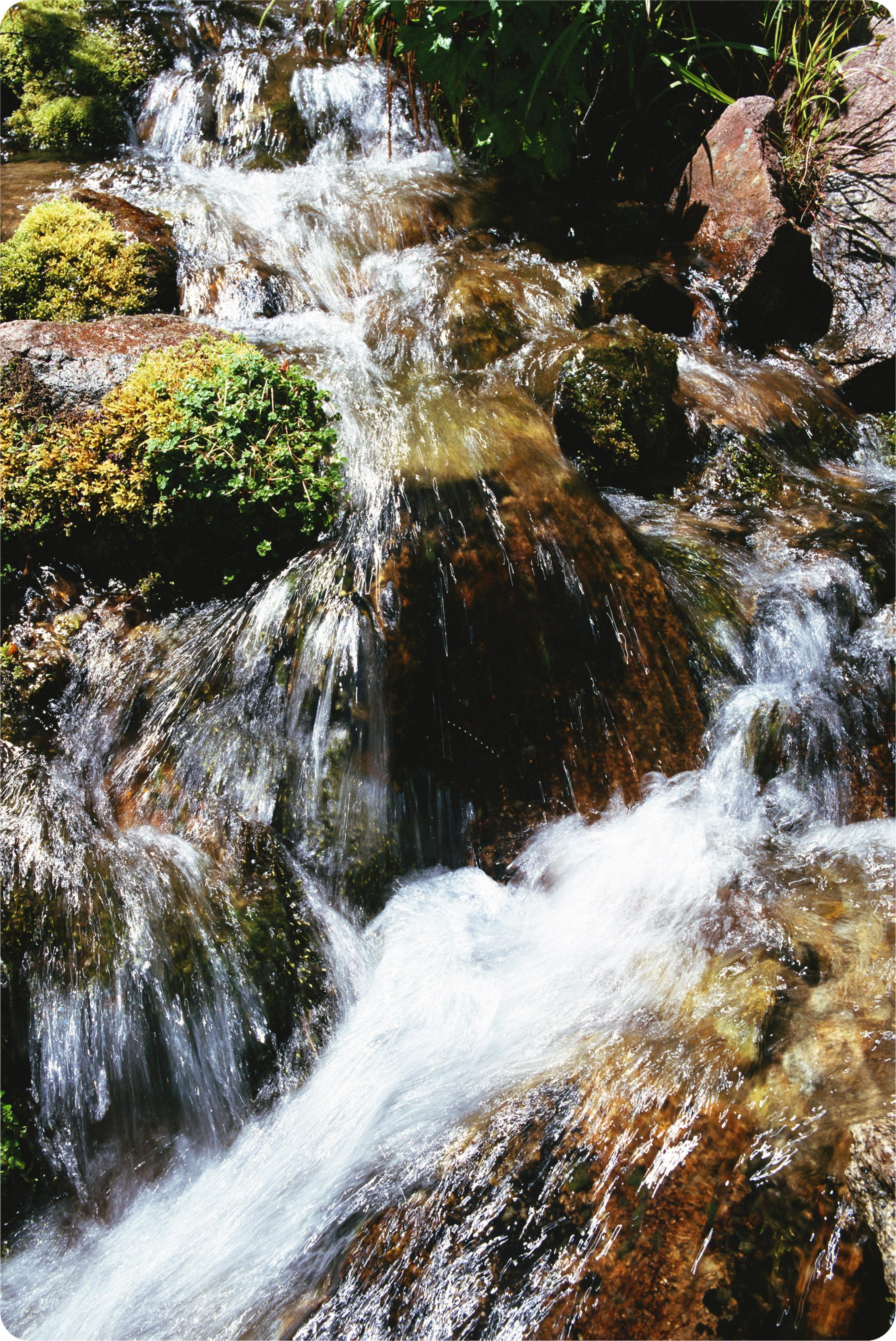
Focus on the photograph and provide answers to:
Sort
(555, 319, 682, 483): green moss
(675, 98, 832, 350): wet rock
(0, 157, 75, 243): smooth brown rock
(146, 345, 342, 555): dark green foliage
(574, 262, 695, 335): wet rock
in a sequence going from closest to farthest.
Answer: (146, 345, 342, 555): dark green foliage < (555, 319, 682, 483): green moss < (0, 157, 75, 243): smooth brown rock < (574, 262, 695, 335): wet rock < (675, 98, 832, 350): wet rock

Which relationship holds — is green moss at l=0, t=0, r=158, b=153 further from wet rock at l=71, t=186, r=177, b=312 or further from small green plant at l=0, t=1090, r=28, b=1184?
small green plant at l=0, t=1090, r=28, b=1184

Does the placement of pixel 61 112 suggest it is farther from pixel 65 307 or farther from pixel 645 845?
pixel 645 845

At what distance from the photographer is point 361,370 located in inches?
202

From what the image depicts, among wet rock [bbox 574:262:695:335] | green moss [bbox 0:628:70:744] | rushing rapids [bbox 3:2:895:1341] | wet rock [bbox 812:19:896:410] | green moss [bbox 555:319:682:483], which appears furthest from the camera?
wet rock [bbox 812:19:896:410]

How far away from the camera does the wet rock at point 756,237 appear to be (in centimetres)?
708

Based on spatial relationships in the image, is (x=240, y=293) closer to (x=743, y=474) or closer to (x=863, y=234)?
(x=743, y=474)

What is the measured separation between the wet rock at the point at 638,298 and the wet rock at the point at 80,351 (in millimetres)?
3460

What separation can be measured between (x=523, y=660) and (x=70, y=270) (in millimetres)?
4357

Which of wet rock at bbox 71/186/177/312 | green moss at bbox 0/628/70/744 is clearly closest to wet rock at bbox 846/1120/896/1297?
green moss at bbox 0/628/70/744

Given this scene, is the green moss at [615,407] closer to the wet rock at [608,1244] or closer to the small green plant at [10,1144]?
the wet rock at [608,1244]

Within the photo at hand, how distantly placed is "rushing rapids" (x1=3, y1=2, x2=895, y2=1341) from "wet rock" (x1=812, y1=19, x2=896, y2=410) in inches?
50.1

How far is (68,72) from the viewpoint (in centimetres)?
818

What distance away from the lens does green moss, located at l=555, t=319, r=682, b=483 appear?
17.6 ft

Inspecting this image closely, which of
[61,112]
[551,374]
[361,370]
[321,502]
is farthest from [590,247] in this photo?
[61,112]
